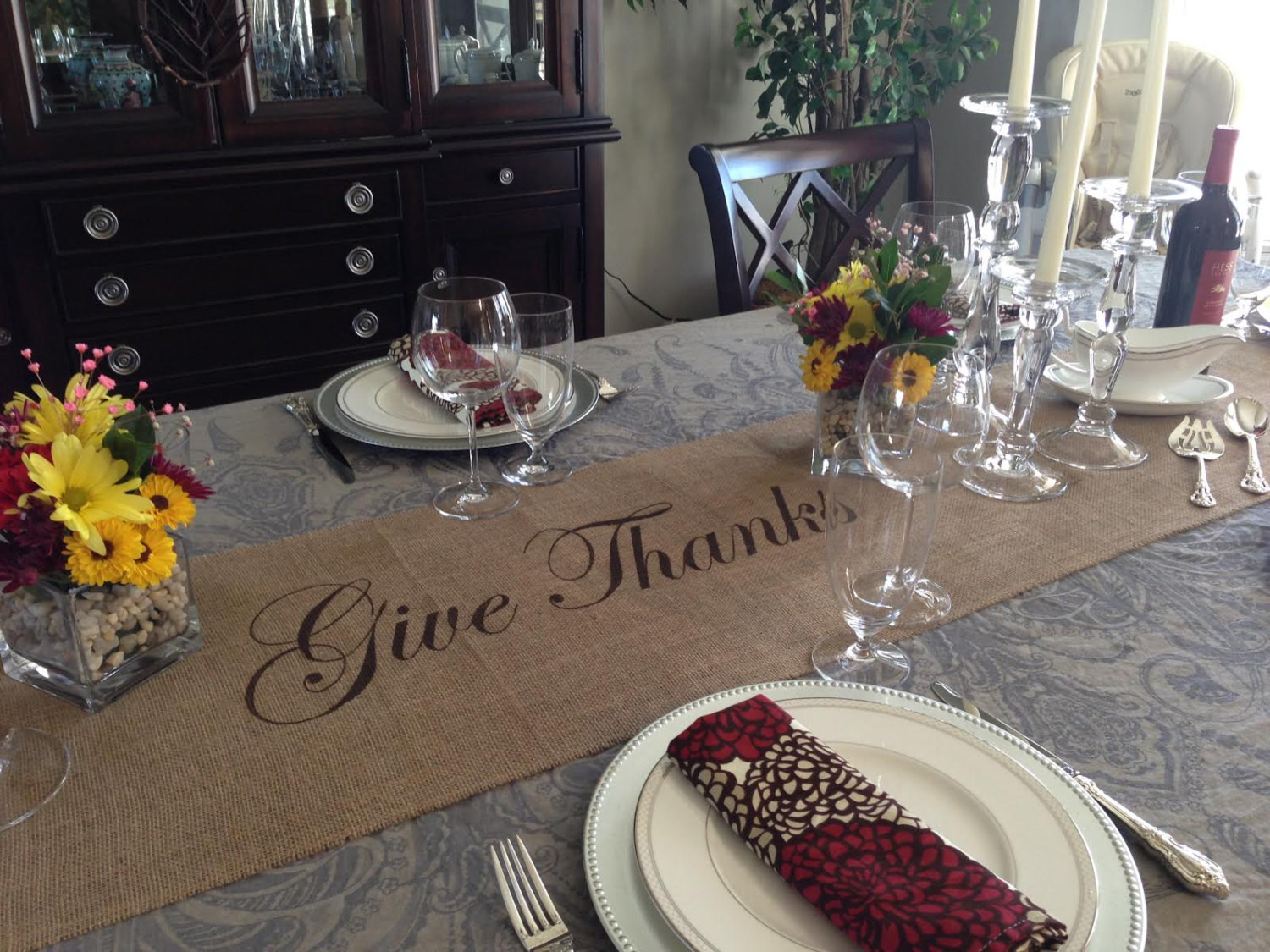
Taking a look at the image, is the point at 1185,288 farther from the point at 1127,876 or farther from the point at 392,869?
the point at 392,869

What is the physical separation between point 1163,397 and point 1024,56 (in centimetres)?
44

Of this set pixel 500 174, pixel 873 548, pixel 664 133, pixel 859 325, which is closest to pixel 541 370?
pixel 859 325

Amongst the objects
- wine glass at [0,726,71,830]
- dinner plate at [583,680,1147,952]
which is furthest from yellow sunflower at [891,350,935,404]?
wine glass at [0,726,71,830]

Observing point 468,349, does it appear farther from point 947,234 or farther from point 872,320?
point 947,234

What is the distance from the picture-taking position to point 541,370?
1.00m

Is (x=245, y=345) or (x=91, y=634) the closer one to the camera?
(x=91, y=634)

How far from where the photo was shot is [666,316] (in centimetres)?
345

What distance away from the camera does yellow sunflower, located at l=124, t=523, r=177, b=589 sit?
696 millimetres

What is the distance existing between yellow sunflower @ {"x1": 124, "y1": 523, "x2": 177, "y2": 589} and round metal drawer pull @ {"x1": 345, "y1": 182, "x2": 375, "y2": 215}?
1.60 meters

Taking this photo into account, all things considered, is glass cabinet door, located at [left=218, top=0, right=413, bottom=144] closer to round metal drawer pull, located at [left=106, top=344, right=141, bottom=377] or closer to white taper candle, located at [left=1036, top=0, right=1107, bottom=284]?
round metal drawer pull, located at [left=106, top=344, right=141, bottom=377]

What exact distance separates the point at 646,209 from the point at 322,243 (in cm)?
130

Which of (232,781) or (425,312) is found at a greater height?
(425,312)

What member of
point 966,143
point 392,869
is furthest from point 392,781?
point 966,143

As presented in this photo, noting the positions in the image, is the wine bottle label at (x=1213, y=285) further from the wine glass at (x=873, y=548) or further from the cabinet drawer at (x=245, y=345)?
the cabinet drawer at (x=245, y=345)
